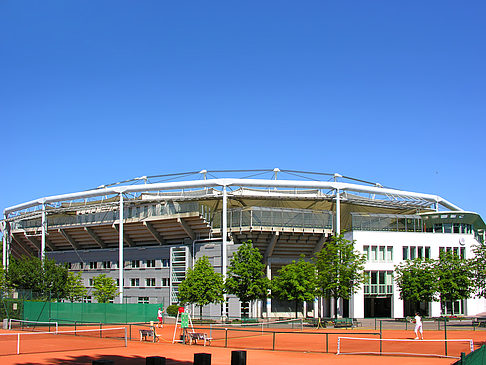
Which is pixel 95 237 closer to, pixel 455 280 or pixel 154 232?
pixel 154 232

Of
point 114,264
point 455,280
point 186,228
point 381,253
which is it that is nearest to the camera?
point 455,280

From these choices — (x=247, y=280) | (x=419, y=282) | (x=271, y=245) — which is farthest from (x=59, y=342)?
(x=419, y=282)

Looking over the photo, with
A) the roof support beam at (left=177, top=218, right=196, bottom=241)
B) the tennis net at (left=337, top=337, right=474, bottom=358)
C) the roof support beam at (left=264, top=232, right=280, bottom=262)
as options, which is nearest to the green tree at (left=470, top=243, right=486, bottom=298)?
the roof support beam at (left=264, top=232, right=280, bottom=262)

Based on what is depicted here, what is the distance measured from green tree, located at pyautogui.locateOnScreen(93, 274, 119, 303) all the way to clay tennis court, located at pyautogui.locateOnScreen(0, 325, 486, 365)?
907 inches

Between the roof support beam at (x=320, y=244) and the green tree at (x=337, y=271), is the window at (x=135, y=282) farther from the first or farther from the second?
the green tree at (x=337, y=271)

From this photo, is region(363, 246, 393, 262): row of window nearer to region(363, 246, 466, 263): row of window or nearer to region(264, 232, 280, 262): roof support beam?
region(363, 246, 466, 263): row of window

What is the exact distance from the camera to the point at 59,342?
30812mm

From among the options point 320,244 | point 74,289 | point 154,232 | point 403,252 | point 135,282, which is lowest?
point 74,289

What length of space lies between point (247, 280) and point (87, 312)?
519 inches

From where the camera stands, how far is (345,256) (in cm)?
4972

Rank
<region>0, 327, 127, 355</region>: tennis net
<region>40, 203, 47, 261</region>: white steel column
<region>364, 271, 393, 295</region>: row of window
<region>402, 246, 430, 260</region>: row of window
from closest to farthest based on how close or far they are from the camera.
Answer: <region>0, 327, 127, 355</region>: tennis net < <region>364, 271, 393, 295</region>: row of window < <region>402, 246, 430, 260</region>: row of window < <region>40, 203, 47, 261</region>: white steel column

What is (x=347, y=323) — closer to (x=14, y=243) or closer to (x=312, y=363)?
(x=312, y=363)

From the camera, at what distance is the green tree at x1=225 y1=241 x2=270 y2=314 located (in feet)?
160

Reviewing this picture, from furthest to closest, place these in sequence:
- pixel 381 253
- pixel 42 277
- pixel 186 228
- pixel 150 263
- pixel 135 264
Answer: pixel 135 264 < pixel 150 263 < pixel 42 277 < pixel 381 253 < pixel 186 228
